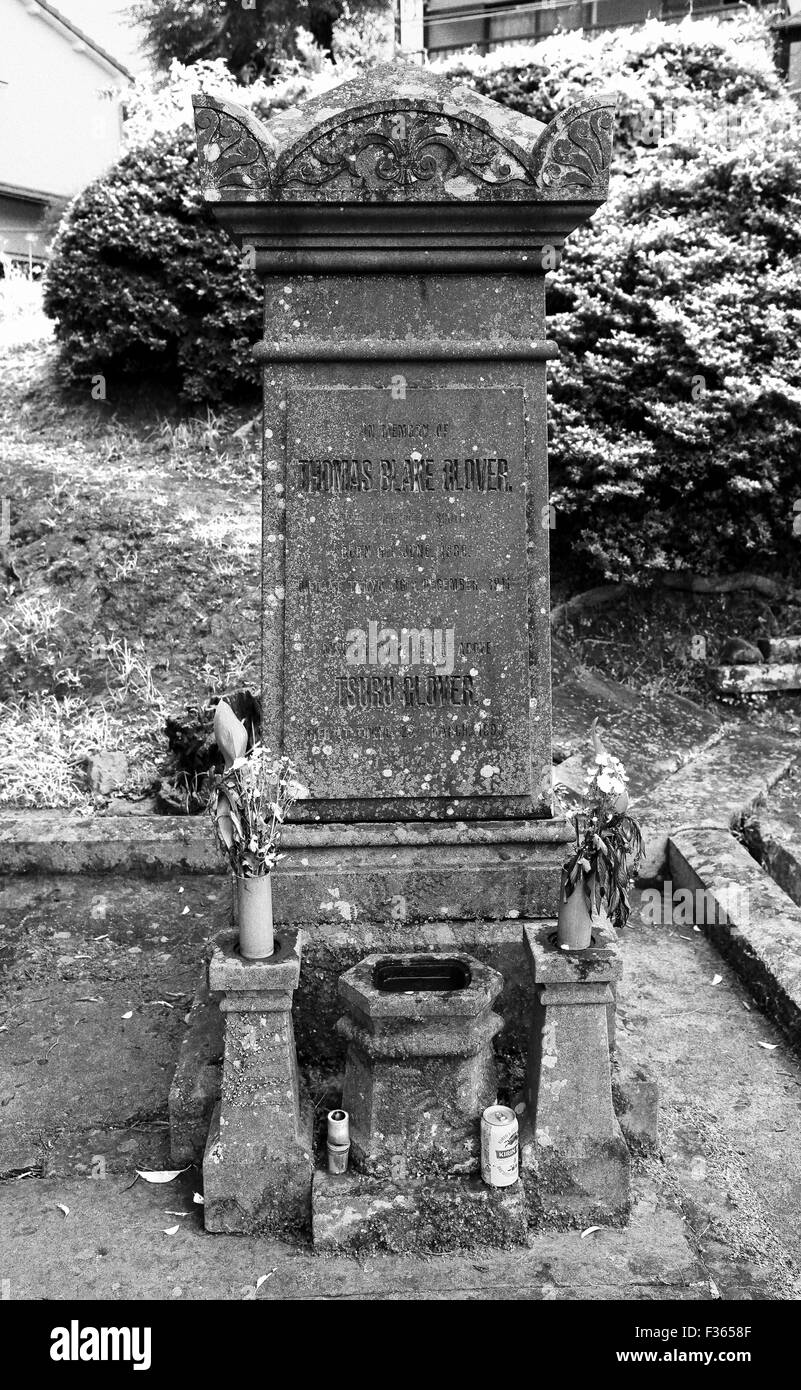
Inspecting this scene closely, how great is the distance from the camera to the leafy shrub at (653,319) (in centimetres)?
618

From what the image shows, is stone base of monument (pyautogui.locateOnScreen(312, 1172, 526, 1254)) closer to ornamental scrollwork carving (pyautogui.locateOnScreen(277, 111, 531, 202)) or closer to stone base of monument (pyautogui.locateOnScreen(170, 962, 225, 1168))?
stone base of monument (pyautogui.locateOnScreen(170, 962, 225, 1168))

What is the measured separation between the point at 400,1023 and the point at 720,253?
19.3 ft

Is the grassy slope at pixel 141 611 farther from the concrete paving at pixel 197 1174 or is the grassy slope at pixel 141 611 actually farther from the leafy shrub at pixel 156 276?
the concrete paving at pixel 197 1174

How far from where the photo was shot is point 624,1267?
7.38 feet

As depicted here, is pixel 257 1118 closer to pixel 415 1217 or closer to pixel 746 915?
pixel 415 1217

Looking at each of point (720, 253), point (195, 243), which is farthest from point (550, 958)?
point (195, 243)

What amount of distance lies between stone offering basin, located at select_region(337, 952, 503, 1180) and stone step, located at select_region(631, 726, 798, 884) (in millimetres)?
2103

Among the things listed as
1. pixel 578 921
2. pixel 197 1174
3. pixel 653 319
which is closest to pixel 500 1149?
pixel 578 921

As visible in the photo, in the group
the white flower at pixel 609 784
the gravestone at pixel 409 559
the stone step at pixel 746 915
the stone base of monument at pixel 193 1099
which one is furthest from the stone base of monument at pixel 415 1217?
the stone step at pixel 746 915

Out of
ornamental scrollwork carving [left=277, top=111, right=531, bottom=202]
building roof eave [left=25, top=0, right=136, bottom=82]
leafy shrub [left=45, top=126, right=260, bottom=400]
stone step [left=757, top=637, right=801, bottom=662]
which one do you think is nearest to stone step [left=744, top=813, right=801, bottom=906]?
stone step [left=757, top=637, right=801, bottom=662]

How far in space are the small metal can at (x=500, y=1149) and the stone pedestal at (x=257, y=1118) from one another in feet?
1.39

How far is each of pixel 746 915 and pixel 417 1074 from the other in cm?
182

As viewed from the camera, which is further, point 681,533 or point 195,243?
point 195,243
